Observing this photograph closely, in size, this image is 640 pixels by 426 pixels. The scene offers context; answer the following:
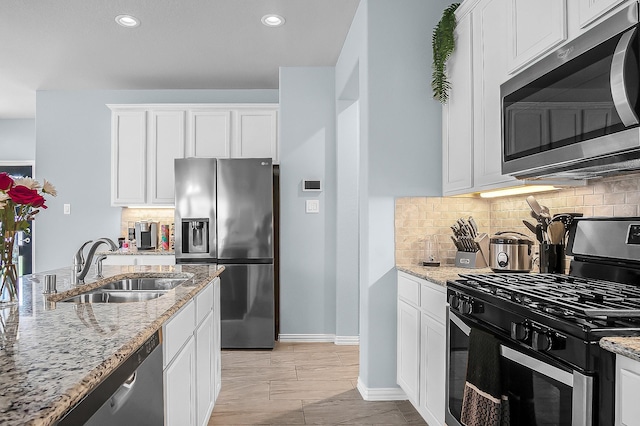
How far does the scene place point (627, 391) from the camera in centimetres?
111

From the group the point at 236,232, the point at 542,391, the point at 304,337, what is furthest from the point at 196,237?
the point at 542,391

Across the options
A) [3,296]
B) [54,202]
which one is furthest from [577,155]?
[54,202]

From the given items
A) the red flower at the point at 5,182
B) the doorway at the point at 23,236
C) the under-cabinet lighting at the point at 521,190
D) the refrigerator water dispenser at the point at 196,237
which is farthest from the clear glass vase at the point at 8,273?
the doorway at the point at 23,236

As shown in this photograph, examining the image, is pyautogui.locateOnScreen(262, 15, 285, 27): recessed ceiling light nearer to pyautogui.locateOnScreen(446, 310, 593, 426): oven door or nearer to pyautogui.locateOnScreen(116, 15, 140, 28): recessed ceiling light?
pyautogui.locateOnScreen(116, 15, 140, 28): recessed ceiling light

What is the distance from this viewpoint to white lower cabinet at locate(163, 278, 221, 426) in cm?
176

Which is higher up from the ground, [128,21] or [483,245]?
[128,21]

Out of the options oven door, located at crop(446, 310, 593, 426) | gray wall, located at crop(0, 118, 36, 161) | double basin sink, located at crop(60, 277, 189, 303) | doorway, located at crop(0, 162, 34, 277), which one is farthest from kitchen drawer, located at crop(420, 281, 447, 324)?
gray wall, located at crop(0, 118, 36, 161)

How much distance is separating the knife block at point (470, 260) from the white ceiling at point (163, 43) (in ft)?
6.19

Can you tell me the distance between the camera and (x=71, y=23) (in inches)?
146

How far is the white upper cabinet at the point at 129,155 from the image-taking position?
16.7ft

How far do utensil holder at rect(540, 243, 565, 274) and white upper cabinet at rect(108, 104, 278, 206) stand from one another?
3.24 meters

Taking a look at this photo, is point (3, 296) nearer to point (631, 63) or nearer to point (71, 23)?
point (631, 63)

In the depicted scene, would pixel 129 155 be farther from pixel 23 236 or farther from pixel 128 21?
pixel 23 236

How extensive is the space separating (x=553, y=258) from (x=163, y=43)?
3.46 m
